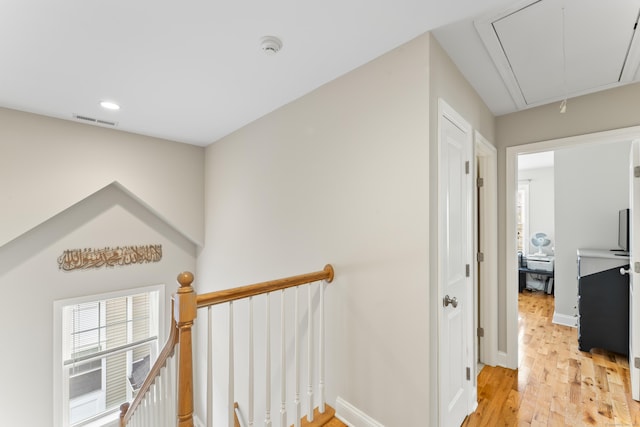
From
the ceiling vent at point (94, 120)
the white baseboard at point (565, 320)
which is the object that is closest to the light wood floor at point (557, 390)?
the white baseboard at point (565, 320)

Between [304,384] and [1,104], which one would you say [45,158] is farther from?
[304,384]

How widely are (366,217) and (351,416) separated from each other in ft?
4.35

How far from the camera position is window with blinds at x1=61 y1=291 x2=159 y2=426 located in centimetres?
321

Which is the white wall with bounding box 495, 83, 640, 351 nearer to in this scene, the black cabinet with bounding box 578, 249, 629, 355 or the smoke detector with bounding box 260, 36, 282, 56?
the black cabinet with bounding box 578, 249, 629, 355

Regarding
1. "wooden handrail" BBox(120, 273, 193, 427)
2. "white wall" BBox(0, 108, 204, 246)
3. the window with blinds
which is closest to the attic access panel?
"wooden handrail" BBox(120, 273, 193, 427)

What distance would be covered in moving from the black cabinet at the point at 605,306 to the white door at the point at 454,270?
196cm

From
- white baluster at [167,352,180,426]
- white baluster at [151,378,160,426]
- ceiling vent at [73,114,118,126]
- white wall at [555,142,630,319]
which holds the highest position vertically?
ceiling vent at [73,114,118,126]

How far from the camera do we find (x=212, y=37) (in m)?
1.65

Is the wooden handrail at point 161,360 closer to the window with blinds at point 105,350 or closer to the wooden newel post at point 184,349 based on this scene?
the wooden newel post at point 184,349

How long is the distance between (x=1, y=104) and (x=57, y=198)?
2.97ft

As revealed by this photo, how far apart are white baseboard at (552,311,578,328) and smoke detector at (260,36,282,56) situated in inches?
191

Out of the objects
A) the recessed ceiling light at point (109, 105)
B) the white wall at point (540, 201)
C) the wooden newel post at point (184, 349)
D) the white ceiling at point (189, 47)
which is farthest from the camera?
the white wall at point (540, 201)

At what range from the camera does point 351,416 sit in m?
1.88

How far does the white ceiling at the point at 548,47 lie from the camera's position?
4.75 ft
